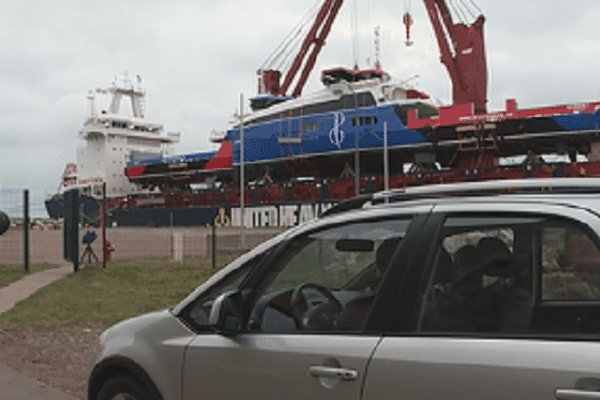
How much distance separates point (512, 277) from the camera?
2342 millimetres

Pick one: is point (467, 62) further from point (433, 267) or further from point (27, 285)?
point (433, 267)

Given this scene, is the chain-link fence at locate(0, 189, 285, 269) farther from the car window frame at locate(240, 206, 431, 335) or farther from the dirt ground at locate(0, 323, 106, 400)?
the car window frame at locate(240, 206, 431, 335)

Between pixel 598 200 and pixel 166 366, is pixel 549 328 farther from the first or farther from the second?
pixel 166 366

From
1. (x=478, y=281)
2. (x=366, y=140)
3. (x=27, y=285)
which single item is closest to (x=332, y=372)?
(x=478, y=281)

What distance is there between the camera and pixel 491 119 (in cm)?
2747

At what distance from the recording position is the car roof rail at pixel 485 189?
2385mm

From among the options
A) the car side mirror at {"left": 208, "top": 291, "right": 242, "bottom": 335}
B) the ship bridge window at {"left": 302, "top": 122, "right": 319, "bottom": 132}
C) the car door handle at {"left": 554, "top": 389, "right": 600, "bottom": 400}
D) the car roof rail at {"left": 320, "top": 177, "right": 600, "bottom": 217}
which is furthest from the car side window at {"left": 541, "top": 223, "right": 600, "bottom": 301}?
the ship bridge window at {"left": 302, "top": 122, "right": 319, "bottom": 132}

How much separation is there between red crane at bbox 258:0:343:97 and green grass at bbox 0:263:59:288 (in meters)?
24.7

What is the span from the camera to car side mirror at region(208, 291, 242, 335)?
2.85 m

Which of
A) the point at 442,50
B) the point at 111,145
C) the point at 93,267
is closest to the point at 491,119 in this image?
the point at 442,50

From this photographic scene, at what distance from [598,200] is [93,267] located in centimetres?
1365

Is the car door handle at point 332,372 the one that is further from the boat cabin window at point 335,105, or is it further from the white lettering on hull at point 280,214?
the white lettering on hull at point 280,214

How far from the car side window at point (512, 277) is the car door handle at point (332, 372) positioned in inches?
12.2

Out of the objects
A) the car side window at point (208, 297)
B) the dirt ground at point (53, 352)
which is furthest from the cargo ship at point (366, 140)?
the car side window at point (208, 297)
